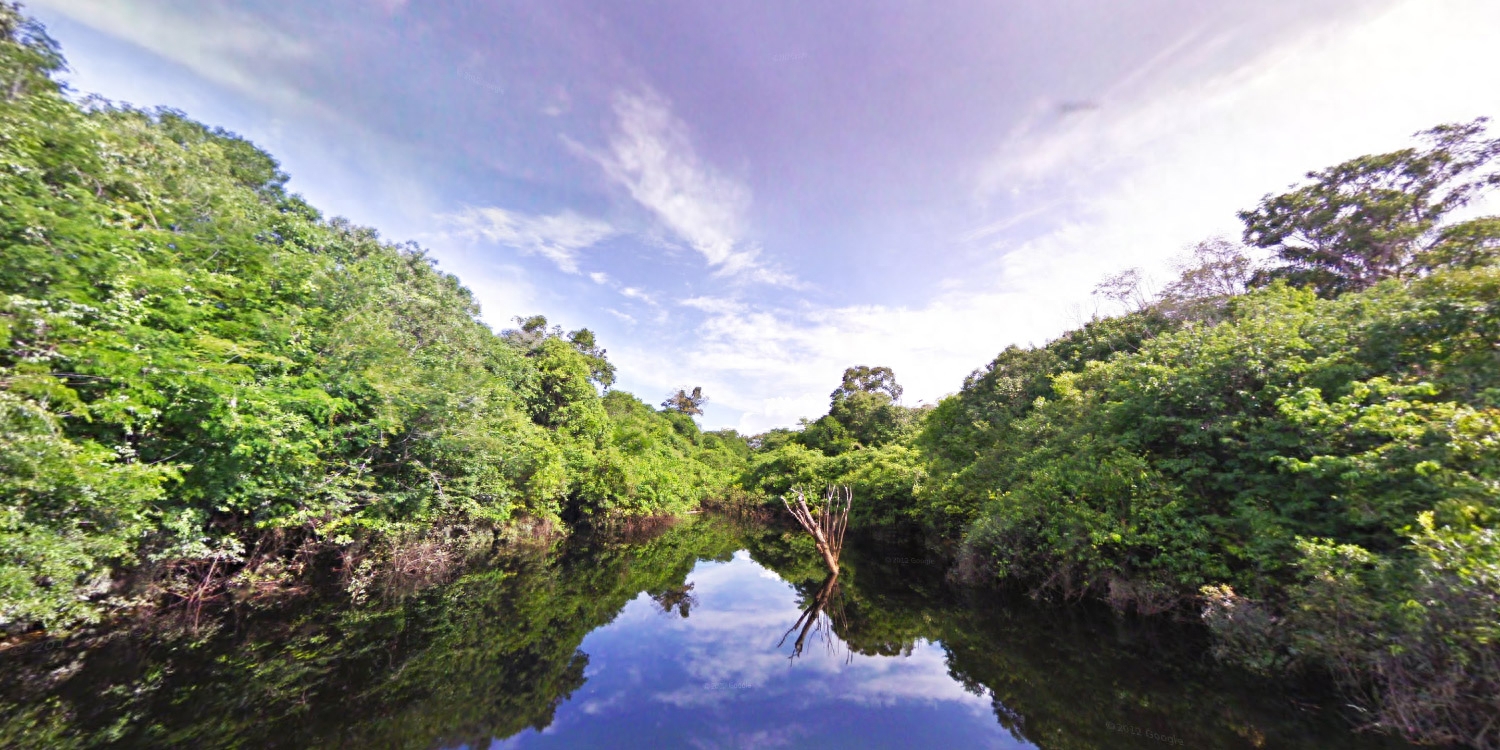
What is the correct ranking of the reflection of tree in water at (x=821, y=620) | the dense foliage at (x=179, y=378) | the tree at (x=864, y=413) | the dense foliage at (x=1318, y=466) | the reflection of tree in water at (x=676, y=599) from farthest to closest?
the tree at (x=864, y=413), the reflection of tree in water at (x=676, y=599), the reflection of tree in water at (x=821, y=620), the dense foliage at (x=179, y=378), the dense foliage at (x=1318, y=466)

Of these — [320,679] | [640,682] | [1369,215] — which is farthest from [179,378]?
[1369,215]

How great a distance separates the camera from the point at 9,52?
269 inches

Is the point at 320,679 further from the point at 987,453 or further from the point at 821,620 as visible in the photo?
the point at 987,453

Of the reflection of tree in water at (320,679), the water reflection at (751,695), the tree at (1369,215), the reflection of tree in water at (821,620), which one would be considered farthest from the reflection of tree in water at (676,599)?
the tree at (1369,215)

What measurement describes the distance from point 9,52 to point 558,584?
1436 cm

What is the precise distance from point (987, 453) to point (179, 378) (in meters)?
20.0

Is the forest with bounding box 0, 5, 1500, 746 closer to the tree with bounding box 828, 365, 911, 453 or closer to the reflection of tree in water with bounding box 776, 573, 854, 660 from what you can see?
the reflection of tree in water with bounding box 776, 573, 854, 660

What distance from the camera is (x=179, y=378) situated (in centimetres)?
709

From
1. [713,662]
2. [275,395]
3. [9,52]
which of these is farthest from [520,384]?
[713,662]

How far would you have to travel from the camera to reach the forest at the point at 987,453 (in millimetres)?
5453

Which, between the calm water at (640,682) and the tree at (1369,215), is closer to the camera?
the calm water at (640,682)

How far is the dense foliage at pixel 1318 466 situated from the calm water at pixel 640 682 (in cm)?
130

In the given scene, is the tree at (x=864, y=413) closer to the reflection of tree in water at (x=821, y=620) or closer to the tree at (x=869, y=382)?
the tree at (x=869, y=382)

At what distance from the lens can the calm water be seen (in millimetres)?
5617
